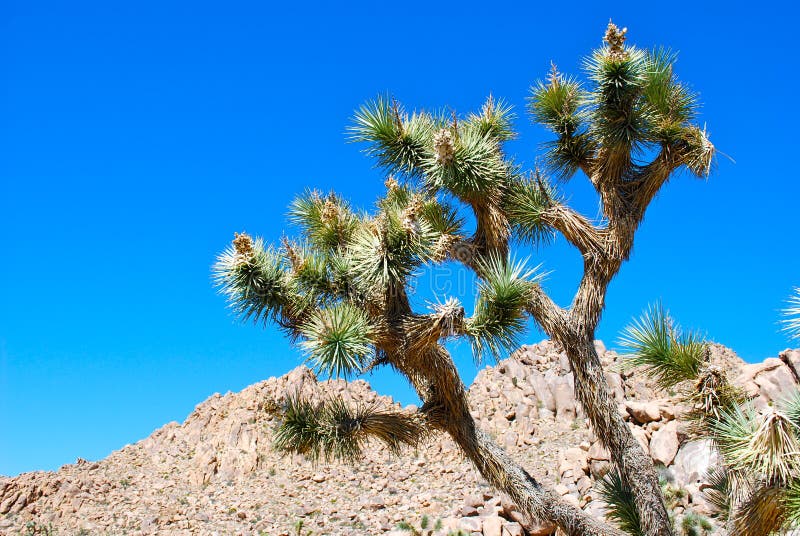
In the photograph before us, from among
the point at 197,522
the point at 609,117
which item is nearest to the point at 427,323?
the point at 609,117

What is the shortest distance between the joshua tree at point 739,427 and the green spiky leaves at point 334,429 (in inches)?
99.0

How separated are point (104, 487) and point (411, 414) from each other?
1528 cm

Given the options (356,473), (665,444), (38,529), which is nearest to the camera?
(665,444)

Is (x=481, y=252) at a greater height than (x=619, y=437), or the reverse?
(x=481, y=252)

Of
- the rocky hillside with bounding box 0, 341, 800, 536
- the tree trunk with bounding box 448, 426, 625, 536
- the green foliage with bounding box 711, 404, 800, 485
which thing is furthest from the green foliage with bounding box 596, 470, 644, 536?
the rocky hillside with bounding box 0, 341, 800, 536

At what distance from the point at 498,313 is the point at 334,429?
6.67 ft

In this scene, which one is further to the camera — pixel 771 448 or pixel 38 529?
pixel 38 529

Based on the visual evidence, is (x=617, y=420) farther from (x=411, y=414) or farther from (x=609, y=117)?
(x=609, y=117)

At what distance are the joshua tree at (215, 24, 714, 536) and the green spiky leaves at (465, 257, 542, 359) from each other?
1 centimetres

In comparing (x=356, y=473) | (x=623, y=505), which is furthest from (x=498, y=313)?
(x=356, y=473)

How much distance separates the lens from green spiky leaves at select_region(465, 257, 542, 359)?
22.7ft

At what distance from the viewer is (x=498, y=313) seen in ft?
22.9

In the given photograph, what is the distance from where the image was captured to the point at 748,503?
21.1 feet

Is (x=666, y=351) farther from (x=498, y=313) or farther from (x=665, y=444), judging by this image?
(x=665, y=444)
